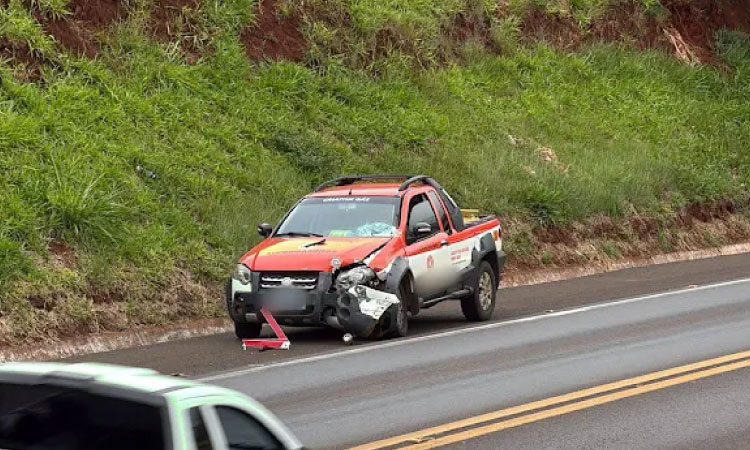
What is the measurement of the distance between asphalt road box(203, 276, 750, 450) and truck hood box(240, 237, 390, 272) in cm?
100

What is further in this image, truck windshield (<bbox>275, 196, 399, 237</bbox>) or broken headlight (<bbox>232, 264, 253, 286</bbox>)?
truck windshield (<bbox>275, 196, 399, 237</bbox>)

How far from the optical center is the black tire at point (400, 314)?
610 inches

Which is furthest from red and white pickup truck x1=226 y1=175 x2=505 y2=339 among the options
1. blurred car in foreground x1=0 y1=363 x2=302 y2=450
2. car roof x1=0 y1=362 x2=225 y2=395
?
blurred car in foreground x1=0 y1=363 x2=302 y2=450

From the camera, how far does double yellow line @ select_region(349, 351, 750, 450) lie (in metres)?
10.1

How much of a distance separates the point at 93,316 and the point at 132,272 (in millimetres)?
1329

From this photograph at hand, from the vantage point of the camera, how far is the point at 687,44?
36.1 meters

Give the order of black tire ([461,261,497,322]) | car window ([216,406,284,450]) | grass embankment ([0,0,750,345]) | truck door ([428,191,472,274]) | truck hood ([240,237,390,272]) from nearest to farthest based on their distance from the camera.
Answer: car window ([216,406,284,450]) → truck hood ([240,237,390,272]) → truck door ([428,191,472,274]) → grass embankment ([0,0,750,345]) → black tire ([461,261,497,322])

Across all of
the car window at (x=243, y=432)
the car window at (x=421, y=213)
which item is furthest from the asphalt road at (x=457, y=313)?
the car window at (x=243, y=432)

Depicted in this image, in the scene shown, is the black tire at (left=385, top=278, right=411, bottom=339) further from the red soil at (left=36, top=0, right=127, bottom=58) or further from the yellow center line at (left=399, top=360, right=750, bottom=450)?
the red soil at (left=36, top=0, right=127, bottom=58)

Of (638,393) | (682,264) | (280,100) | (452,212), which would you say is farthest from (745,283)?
(638,393)

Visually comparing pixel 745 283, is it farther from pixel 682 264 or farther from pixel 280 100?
pixel 280 100

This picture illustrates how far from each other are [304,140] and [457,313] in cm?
528

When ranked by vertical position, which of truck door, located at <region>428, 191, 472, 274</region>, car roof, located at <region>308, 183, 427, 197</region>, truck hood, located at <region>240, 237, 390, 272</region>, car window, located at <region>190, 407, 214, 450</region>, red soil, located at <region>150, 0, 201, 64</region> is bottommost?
truck door, located at <region>428, 191, 472, 274</region>

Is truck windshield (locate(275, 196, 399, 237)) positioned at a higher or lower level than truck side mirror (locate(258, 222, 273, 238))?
higher
